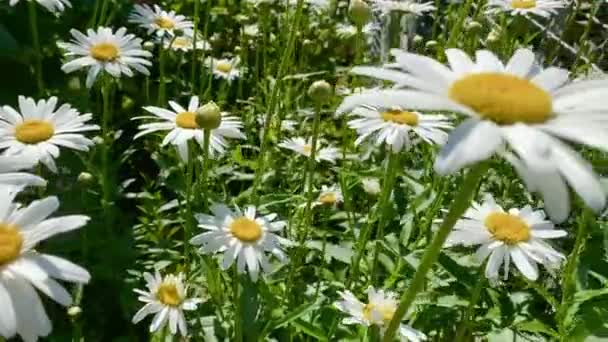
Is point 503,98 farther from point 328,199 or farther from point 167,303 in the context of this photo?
point 328,199

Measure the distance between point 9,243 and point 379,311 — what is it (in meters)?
0.79

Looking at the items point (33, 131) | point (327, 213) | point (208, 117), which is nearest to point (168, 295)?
point (208, 117)

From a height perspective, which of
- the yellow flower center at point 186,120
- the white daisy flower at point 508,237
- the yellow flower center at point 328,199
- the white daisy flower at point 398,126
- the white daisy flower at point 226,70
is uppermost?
the white daisy flower at point 398,126

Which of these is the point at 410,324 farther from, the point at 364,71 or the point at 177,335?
the point at 364,71

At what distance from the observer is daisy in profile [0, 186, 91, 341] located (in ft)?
3.19

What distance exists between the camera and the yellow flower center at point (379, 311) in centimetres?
160

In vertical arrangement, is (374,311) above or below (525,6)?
below

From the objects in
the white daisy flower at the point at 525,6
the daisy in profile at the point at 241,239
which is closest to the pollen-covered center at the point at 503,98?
the daisy in profile at the point at 241,239

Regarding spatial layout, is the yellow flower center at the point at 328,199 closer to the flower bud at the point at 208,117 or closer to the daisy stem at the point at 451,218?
the flower bud at the point at 208,117

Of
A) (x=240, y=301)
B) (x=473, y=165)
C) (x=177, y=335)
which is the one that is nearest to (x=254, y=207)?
(x=240, y=301)

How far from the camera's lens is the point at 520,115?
93cm

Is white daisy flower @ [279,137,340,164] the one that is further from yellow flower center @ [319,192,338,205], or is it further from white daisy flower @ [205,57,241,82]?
white daisy flower @ [205,57,241,82]

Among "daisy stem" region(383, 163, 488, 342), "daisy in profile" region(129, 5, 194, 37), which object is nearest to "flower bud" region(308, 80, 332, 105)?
"daisy stem" region(383, 163, 488, 342)

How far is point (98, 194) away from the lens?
2.26 m
